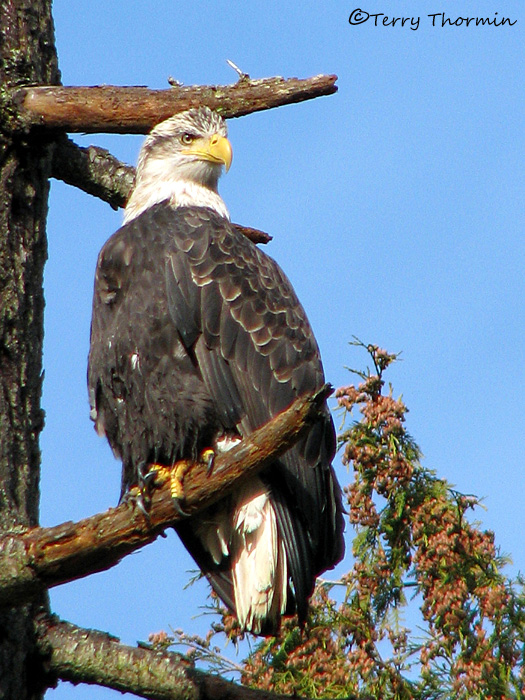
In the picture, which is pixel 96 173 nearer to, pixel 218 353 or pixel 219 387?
pixel 218 353

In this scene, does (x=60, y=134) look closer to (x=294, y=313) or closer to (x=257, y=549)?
(x=294, y=313)

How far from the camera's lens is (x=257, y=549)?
181 inches

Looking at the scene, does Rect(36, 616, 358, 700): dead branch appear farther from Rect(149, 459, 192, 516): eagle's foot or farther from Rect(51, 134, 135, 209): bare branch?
Rect(51, 134, 135, 209): bare branch

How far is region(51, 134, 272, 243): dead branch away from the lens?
5.11 meters

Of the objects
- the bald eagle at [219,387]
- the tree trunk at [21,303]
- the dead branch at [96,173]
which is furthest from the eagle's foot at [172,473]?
the dead branch at [96,173]

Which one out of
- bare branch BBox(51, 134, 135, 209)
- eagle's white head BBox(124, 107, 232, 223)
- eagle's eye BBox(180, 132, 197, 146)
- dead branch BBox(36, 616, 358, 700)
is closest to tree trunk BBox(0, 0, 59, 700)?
dead branch BBox(36, 616, 358, 700)

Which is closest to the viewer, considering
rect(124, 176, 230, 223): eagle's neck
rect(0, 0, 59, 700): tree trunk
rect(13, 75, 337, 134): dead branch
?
rect(0, 0, 59, 700): tree trunk

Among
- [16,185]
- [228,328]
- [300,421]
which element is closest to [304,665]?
[228,328]

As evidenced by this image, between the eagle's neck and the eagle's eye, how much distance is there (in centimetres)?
30

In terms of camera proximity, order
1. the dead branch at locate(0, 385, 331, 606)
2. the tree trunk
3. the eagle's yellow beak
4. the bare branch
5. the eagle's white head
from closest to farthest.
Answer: the dead branch at locate(0, 385, 331, 606) → the tree trunk → the bare branch → the eagle's white head → the eagle's yellow beak

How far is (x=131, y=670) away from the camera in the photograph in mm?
3938

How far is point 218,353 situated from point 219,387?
0.16m

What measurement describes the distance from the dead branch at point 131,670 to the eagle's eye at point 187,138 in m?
3.01

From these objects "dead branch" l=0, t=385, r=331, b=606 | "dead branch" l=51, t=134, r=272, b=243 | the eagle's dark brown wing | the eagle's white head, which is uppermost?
the eagle's white head
